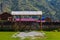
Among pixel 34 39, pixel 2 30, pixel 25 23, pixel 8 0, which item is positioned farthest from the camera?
Result: pixel 8 0

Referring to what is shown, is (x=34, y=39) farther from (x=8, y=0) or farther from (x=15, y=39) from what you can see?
(x=8, y=0)

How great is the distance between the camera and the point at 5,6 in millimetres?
65312

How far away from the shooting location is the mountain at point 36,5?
211 feet

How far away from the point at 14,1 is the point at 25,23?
40384mm

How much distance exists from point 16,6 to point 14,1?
9.41 feet

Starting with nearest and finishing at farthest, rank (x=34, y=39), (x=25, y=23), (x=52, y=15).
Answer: (x=34, y=39), (x=25, y=23), (x=52, y=15)

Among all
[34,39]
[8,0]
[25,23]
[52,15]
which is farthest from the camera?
[8,0]

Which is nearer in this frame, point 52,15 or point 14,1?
point 52,15

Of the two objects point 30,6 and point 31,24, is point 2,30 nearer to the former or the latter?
point 31,24

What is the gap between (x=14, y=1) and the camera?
226 feet

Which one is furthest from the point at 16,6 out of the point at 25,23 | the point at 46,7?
the point at 25,23

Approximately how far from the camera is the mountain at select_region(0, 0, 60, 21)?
64.3 m

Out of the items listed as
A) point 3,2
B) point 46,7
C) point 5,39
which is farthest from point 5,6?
point 5,39

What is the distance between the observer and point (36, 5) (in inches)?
2719
